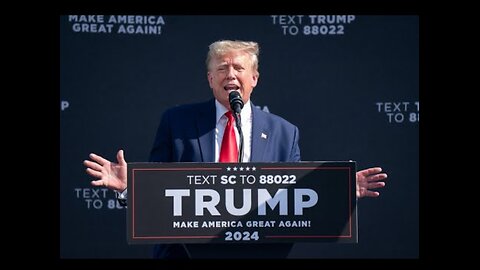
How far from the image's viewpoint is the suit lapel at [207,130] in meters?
5.61

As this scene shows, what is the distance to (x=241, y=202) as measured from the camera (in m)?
5.01

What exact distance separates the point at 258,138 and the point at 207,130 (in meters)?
0.29

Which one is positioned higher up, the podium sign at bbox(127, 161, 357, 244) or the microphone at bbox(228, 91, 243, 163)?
the microphone at bbox(228, 91, 243, 163)

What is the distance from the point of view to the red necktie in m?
5.54

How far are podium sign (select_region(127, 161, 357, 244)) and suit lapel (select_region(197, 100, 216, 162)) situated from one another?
1.97 ft

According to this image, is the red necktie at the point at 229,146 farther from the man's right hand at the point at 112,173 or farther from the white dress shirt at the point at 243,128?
the man's right hand at the point at 112,173

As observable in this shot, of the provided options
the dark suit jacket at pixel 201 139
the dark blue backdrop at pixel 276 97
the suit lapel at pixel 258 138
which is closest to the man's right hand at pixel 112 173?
the dark suit jacket at pixel 201 139

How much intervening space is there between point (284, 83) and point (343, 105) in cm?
43

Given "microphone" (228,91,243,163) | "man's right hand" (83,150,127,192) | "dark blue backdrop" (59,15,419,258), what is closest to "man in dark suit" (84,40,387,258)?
"man's right hand" (83,150,127,192)

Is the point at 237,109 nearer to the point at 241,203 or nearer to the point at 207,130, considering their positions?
the point at 241,203

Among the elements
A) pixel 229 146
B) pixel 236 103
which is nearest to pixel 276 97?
pixel 229 146

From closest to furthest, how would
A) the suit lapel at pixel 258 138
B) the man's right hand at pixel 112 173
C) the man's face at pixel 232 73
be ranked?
1. the man's right hand at pixel 112 173
2. the suit lapel at pixel 258 138
3. the man's face at pixel 232 73

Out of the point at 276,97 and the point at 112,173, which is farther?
the point at 276,97

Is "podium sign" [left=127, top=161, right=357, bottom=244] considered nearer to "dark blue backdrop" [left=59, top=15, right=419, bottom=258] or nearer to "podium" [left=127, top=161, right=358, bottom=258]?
"podium" [left=127, top=161, right=358, bottom=258]
